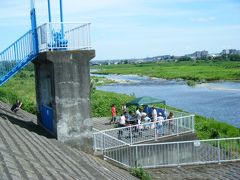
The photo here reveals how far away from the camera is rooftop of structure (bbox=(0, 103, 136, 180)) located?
746 centimetres

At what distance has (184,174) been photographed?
598 inches

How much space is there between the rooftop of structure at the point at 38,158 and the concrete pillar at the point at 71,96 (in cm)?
46

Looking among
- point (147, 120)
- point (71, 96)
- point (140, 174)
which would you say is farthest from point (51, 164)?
point (147, 120)

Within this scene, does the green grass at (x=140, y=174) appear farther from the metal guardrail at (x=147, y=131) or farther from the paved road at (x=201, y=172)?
the metal guardrail at (x=147, y=131)

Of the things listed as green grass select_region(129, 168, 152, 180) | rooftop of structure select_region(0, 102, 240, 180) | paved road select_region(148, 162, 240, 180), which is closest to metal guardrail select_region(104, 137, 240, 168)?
paved road select_region(148, 162, 240, 180)

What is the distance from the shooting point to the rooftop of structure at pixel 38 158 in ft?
24.5

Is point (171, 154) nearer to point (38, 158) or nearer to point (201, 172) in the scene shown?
point (201, 172)

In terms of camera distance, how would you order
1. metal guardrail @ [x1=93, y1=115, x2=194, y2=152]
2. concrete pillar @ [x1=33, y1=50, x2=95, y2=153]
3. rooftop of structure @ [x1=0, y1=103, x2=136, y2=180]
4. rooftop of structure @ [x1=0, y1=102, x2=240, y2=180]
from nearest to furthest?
rooftop of structure @ [x1=0, y1=103, x2=136, y2=180] → rooftop of structure @ [x1=0, y1=102, x2=240, y2=180] → concrete pillar @ [x1=33, y1=50, x2=95, y2=153] → metal guardrail @ [x1=93, y1=115, x2=194, y2=152]

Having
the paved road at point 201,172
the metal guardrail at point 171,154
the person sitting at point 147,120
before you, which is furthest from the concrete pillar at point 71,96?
the person sitting at point 147,120

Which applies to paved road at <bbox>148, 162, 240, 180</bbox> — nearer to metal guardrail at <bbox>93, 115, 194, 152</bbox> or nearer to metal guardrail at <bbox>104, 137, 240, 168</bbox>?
metal guardrail at <bbox>104, 137, 240, 168</bbox>

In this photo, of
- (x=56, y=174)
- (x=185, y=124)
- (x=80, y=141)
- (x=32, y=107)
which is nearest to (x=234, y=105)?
(x=32, y=107)

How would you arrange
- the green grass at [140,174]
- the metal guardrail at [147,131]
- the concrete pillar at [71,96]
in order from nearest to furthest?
the concrete pillar at [71,96] < the green grass at [140,174] < the metal guardrail at [147,131]

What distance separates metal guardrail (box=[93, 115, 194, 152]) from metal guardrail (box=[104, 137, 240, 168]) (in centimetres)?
54

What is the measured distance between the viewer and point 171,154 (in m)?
16.5
